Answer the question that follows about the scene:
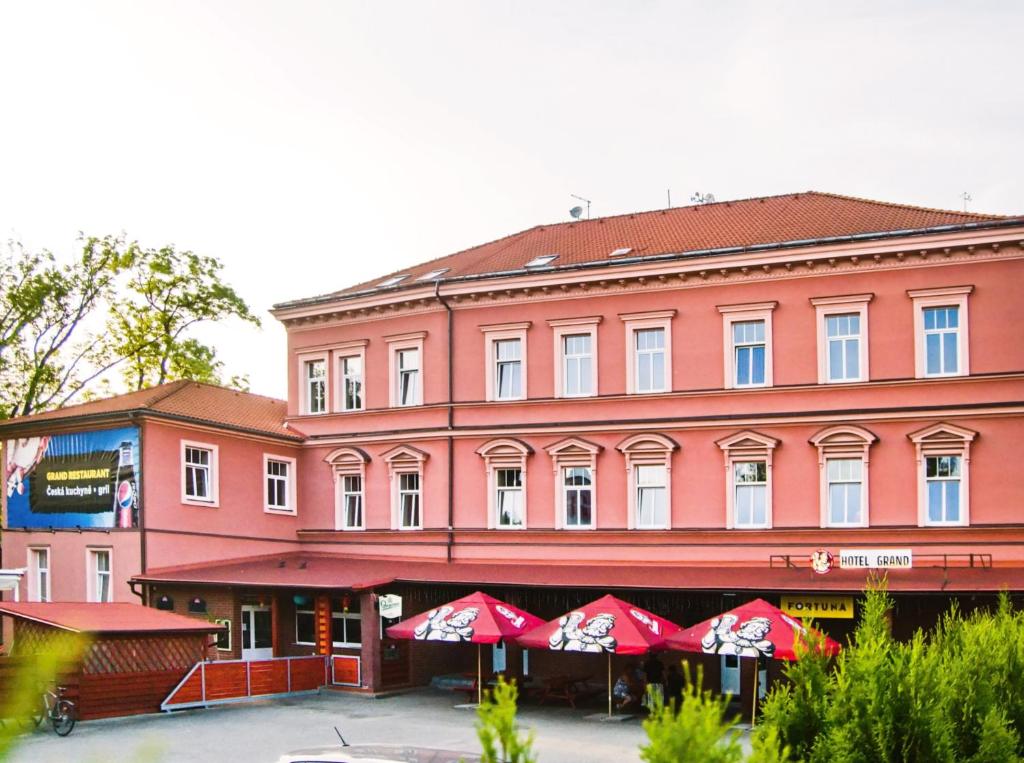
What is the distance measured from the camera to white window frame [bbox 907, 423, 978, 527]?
91.6ft

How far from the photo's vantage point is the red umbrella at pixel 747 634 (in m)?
23.4

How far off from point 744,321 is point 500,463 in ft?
25.7

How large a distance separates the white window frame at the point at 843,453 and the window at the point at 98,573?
63.0 ft

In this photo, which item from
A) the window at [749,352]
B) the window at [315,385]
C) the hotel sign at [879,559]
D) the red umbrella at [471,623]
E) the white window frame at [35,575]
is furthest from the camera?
the window at [315,385]

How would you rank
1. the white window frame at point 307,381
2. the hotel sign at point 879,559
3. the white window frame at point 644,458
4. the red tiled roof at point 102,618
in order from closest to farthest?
1. the red tiled roof at point 102,618
2. the hotel sign at point 879,559
3. the white window frame at point 644,458
4. the white window frame at point 307,381

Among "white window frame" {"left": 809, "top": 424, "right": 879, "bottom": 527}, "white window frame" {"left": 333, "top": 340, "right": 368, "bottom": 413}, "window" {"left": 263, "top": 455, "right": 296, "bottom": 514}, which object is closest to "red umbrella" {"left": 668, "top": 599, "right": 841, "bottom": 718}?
"white window frame" {"left": 809, "top": 424, "right": 879, "bottom": 527}

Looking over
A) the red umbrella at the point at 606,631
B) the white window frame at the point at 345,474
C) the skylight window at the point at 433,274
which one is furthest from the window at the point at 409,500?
the red umbrella at the point at 606,631

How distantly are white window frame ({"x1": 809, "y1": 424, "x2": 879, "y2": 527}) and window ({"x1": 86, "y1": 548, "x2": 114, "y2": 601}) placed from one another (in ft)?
63.0

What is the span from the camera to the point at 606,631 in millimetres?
25234

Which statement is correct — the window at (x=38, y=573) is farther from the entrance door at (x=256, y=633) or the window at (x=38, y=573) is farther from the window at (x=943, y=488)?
the window at (x=943, y=488)

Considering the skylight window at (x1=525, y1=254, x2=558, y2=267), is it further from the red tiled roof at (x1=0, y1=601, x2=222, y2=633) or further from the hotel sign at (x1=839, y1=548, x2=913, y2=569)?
the red tiled roof at (x1=0, y1=601, x2=222, y2=633)

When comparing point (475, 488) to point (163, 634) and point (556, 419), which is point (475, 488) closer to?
point (556, 419)

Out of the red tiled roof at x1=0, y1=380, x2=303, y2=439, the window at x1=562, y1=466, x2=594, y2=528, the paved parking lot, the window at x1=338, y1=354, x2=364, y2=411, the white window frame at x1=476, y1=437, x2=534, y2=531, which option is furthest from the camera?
the window at x1=338, y1=354, x2=364, y2=411

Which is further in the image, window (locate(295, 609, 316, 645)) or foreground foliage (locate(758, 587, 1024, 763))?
window (locate(295, 609, 316, 645))
